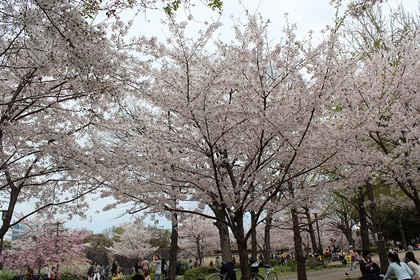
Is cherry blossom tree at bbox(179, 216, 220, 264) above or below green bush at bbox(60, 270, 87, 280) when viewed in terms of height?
above

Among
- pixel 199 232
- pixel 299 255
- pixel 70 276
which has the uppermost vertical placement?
pixel 199 232

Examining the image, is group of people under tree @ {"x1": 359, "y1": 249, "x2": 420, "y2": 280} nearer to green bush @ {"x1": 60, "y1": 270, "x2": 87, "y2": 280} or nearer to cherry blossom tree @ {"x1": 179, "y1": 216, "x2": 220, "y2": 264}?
green bush @ {"x1": 60, "y1": 270, "x2": 87, "y2": 280}

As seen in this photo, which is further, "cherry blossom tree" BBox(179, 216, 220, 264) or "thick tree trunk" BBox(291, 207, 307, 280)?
"cherry blossom tree" BBox(179, 216, 220, 264)

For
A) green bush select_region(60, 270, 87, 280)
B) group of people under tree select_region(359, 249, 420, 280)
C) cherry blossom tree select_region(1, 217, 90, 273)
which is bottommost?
green bush select_region(60, 270, 87, 280)

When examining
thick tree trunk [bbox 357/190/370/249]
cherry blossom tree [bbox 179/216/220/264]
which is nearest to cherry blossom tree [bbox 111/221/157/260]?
cherry blossom tree [bbox 179/216/220/264]

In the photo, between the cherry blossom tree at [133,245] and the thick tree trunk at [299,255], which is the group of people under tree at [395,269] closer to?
the thick tree trunk at [299,255]

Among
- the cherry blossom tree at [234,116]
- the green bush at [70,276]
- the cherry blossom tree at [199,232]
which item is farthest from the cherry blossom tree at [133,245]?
the cherry blossom tree at [234,116]

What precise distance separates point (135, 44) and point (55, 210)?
5369mm

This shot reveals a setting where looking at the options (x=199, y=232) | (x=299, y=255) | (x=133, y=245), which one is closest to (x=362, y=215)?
(x=299, y=255)

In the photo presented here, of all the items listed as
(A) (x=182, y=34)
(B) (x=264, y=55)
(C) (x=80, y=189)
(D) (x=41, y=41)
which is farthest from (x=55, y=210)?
(B) (x=264, y=55)

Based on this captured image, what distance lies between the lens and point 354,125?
6.61m

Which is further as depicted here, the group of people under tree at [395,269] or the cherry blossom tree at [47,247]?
the cherry blossom tree at [47,247]

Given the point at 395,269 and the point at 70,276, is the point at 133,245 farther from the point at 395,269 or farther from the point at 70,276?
the point at 395,269

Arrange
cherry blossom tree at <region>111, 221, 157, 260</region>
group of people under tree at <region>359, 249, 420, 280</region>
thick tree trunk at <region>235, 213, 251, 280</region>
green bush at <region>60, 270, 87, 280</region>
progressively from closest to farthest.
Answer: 1. group of people under tree at <region>359, 249, 420, 280</region>
2. thick tree trunk at <region>235, 213, 251, 280</region>
3. green bush at <region>60, 270, 87, 280</region>
4. cherry blossom tree at <region>111, 221, 157, 260</region>
